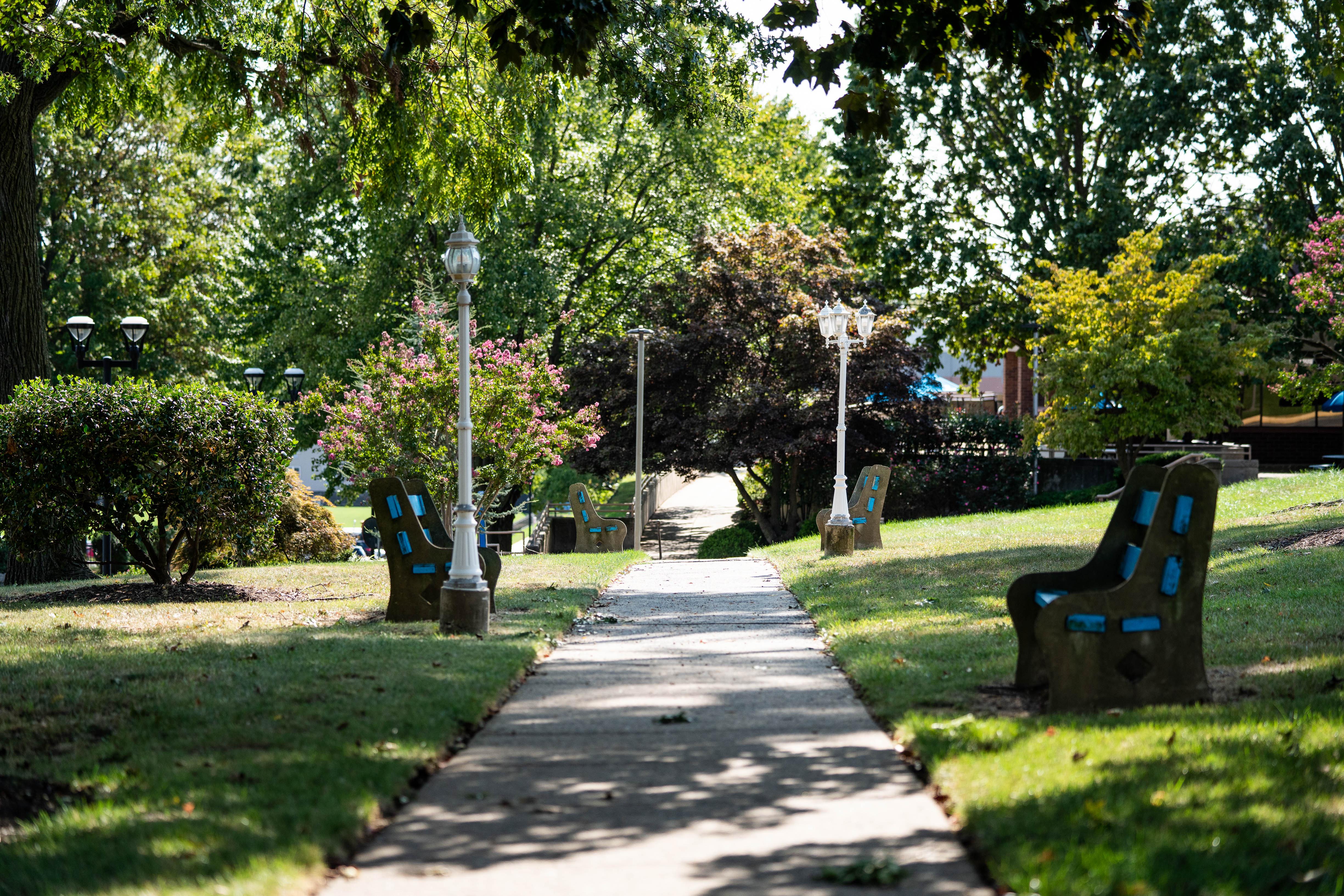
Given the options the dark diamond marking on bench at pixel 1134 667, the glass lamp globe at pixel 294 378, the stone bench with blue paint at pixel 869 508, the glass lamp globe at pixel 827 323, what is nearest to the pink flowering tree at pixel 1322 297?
the stone bench with blue paint at pixel 869 508

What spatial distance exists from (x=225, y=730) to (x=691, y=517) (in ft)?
115

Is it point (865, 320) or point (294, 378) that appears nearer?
point (865, 320)

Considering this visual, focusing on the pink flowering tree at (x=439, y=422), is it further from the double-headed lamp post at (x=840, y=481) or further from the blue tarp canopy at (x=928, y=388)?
the blue tarp canopy at (x=928, y=388)

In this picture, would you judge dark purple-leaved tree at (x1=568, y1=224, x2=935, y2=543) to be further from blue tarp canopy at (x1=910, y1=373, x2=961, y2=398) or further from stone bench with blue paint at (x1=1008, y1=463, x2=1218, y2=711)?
stone bench with blue paint at (x1=1008, y1=463, x2=1218, y2=711)

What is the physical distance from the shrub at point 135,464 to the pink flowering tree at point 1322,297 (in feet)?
63.8

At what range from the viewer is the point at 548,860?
4.19 meters

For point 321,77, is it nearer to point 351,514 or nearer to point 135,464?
point 135,464

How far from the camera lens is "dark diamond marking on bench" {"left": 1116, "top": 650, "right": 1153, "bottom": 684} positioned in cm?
631

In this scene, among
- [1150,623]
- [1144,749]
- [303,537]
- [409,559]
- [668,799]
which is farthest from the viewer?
[303,537]

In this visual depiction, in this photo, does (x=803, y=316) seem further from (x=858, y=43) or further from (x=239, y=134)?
(x=858, y=43)

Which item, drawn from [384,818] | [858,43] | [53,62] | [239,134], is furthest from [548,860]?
[239,134]

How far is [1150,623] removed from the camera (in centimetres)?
622

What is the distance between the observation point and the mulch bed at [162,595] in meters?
12.6

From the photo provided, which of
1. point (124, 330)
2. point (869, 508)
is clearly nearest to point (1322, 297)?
point (869, 508)
